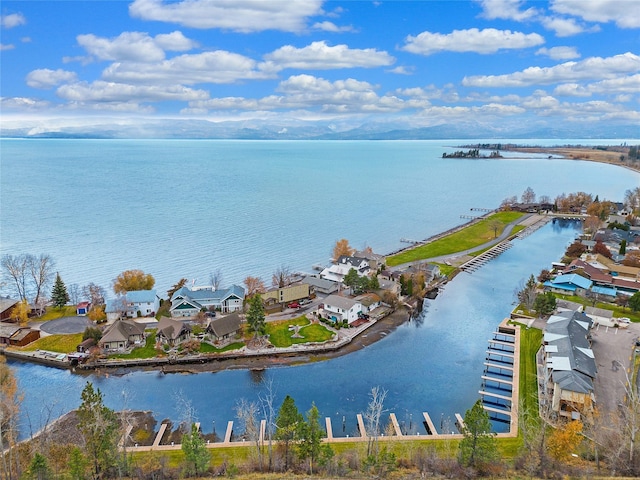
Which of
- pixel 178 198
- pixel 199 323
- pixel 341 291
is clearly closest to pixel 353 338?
pixel 341 291

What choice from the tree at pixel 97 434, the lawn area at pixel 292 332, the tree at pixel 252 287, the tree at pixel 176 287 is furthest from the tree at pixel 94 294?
the tree at pixel 97 434

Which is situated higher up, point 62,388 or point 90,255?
point 90,255

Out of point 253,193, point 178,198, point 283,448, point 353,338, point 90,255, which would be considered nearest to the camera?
point 283,448

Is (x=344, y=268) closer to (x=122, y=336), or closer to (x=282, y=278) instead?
(x=282, y=278)


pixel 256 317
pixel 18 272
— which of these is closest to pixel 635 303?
pixel 256 317

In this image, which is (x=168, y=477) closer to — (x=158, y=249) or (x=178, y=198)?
(x=158, y=249)

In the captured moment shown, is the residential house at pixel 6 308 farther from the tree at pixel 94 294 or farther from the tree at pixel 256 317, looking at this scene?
the tree at pixel 256 317

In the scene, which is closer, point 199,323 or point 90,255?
point 199,323

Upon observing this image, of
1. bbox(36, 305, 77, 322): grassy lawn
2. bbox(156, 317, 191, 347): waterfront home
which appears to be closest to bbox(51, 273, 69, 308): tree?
bbox(36, 305, 77, 322): grassy lawn
